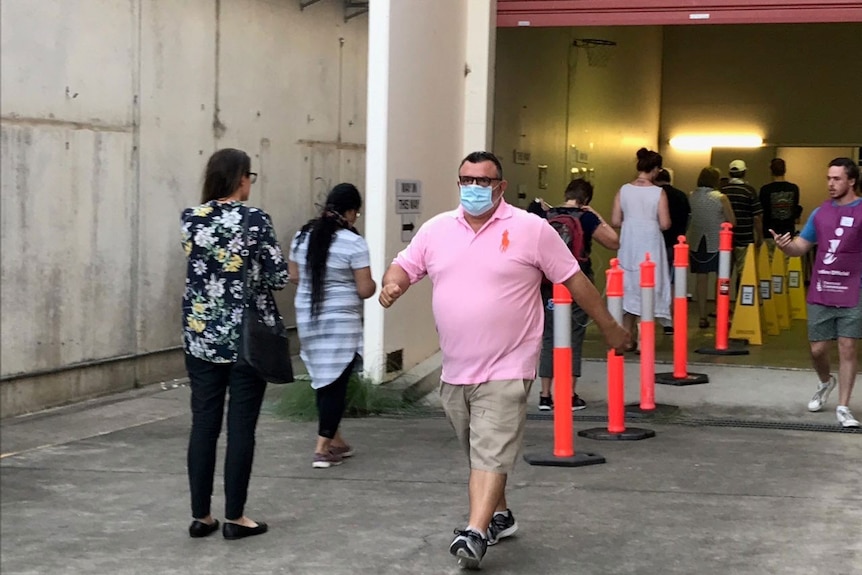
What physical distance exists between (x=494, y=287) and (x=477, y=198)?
0.39 m

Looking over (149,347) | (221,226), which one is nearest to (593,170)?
(149,347)

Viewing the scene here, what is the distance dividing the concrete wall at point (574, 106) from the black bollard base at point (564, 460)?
5.80 metres

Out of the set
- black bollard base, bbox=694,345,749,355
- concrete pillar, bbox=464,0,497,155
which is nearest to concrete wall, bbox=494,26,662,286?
concrete pillar, bbox=464,0,497,155

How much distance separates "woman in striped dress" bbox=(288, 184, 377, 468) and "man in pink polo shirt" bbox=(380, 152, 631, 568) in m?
1.85

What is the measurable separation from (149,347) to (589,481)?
4.95 m

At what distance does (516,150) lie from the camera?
13.4 meters

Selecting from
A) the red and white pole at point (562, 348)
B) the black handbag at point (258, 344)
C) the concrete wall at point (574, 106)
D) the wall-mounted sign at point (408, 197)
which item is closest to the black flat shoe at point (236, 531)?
the black handbag at point (258, 344)

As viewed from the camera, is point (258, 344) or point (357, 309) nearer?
point (258, 344)

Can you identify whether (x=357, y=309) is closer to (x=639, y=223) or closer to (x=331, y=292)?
(x=331, y=292)

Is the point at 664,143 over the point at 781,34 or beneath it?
beneath

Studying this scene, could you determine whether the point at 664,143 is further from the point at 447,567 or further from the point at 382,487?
the point at 447,567

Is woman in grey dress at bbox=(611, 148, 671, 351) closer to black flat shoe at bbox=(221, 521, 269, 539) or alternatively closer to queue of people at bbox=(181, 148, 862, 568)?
queue of people at bbox=(181, 148, 862, 568)

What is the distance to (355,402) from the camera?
917 centimetres

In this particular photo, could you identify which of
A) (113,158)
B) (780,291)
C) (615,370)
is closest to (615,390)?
(615,370)
